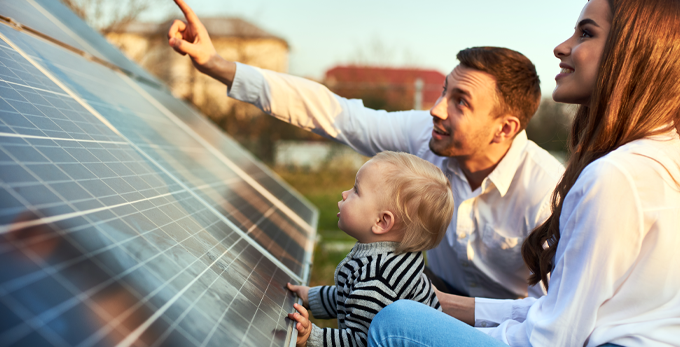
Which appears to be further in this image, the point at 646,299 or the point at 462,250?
the point at 462,250

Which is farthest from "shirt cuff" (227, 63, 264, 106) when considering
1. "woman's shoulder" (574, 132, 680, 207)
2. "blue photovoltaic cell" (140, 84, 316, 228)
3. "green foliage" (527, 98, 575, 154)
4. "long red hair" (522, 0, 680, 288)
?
"green foliage" (527, 98, 575, 154)

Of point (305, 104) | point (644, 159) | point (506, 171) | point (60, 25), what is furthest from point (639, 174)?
point (60, 25)

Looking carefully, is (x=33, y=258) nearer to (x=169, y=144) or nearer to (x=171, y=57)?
(x=169, y=144)

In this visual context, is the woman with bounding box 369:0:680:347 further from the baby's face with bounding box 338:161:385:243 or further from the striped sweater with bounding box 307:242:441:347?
the baby's face with bounding box 338:161:385:243

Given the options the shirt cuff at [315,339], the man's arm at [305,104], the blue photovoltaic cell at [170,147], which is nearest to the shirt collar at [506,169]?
the man's arm at [305,104]

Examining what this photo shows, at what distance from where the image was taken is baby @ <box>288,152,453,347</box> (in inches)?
71.6

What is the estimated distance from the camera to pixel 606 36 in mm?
1840

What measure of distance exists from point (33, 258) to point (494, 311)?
77.9 inches

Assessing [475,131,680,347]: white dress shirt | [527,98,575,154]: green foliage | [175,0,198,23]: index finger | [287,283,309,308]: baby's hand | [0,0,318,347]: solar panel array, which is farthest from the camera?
[527,98,575,154]: green foliage

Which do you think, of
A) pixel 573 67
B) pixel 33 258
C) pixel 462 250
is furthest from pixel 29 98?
pixel 462 250

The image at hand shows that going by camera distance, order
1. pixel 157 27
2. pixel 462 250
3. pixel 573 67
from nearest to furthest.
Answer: pixel 573 67 < pixel 462 250 < pixel 157 27

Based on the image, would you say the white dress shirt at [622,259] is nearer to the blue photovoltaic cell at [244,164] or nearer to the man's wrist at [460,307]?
the man's wrist at [460,307]

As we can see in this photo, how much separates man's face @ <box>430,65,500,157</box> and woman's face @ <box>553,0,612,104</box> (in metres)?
0.95

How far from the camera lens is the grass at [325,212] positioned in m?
4.48
